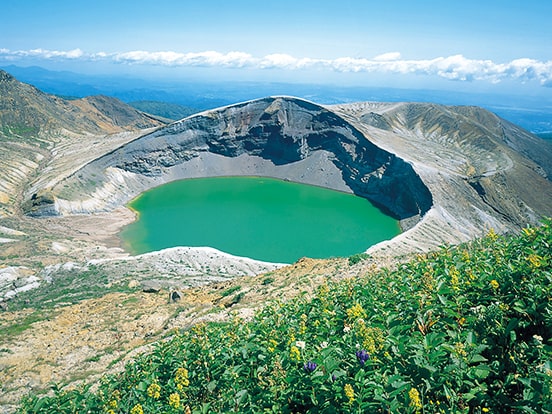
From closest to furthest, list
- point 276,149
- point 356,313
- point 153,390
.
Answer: point 153,390 < point 356,313 < point 276,149

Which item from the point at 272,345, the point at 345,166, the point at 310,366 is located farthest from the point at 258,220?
the point at 310,366

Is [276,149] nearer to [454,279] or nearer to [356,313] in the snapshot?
[454,279]

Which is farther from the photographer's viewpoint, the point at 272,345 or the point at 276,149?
the point at 276,149

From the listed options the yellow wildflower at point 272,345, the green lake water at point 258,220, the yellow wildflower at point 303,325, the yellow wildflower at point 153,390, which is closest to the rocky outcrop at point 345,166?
the green lake water at point 258,220

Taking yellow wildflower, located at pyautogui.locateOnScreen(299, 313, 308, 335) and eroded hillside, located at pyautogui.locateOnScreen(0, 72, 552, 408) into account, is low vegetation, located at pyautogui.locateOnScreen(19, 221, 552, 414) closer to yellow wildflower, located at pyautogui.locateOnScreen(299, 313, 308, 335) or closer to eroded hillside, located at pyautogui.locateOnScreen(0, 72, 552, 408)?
yellow wildflower, located at pyautogui.locateOnScreen(299, 313, 308, 335)

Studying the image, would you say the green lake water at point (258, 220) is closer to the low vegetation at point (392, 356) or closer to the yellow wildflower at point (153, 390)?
the low vegetation at point (392, 356)

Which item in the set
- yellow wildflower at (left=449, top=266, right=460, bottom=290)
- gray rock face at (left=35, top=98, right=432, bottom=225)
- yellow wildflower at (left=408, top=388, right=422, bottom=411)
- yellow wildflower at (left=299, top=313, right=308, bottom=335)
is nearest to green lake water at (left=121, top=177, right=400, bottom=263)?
gray rock face at (left=35, top=98, right=432, bottom=225)

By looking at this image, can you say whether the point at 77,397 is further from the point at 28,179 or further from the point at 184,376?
the point at 28,179
